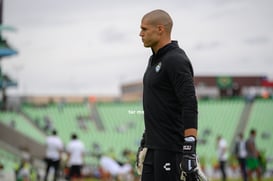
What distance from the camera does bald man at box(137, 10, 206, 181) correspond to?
6.25 metres

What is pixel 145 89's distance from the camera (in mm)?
6551

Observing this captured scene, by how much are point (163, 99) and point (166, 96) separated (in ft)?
0.12

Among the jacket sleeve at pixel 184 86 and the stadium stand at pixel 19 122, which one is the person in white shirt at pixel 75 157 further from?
the stadium stand at pixel 19 122

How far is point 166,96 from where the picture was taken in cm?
636

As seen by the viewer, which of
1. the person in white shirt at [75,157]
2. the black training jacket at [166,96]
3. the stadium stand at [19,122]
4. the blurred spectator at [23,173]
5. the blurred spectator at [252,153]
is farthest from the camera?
the stadium stand at [19,122]

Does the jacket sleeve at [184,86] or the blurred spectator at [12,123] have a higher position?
the jacket sleeve at [184,86]

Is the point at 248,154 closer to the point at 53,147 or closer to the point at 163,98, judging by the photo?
the point at 53,147

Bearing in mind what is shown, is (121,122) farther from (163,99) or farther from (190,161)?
(190,161)

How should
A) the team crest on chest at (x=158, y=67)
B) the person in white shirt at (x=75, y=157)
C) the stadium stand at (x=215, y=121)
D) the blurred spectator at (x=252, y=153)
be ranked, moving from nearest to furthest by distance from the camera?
the team crest on chest at (x=158, y=67) < the person in white shirt at (x=75, y=157) < the blurred spectator at (x=252, y=153) < the stadium stand at (x=215, y=121)

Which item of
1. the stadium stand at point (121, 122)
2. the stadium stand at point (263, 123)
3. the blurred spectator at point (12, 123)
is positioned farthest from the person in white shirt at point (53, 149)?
the stadium stand at point (263, 123)

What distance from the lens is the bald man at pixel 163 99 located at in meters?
6.25

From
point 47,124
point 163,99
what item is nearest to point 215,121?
point 47,124

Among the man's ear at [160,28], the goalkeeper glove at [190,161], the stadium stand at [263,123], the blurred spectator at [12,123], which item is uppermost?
the man's ear at [160,28]

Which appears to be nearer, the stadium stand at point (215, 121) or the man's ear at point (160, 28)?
the man's ear at point (160, 28)
